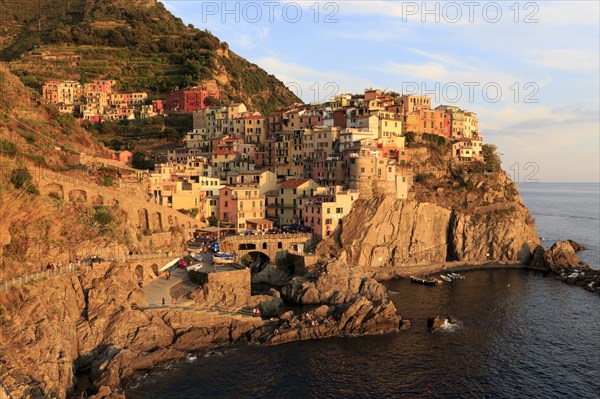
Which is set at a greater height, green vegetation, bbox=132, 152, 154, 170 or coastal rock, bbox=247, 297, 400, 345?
green vegetation, bbox=132, 152, 154, 170

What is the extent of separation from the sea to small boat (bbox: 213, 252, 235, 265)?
1382cm

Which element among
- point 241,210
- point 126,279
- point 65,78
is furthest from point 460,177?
point 65,78

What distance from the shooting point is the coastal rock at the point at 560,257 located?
6938 centimetres

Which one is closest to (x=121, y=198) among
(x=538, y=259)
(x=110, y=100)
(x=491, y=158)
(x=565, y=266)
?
(x=538, y=259)

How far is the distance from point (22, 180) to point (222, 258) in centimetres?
2012

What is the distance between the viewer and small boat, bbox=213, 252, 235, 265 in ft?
170

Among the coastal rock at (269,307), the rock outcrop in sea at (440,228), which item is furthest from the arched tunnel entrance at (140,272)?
the rock outcrop in sea at (440,228)

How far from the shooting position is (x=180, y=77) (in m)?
123

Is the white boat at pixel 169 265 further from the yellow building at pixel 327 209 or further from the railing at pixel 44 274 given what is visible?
the yellow building at pixel 327 209

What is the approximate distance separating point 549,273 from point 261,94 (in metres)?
95.7

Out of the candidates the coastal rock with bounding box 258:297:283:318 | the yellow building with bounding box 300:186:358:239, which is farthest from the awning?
the coastal rock with bounding box 258:297:283:318

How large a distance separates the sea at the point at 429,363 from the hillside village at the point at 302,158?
22194 mm

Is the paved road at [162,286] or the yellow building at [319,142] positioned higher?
the yellow building at [319,142]

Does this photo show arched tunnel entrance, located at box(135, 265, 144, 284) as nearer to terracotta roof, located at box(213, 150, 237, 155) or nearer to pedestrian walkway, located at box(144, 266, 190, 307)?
pedestrian walkway, located at box(144, 266, 190, 307)
